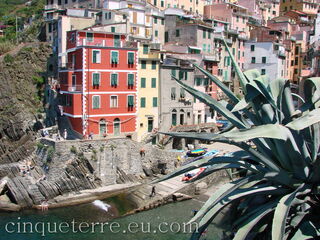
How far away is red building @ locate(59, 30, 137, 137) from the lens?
36.6m

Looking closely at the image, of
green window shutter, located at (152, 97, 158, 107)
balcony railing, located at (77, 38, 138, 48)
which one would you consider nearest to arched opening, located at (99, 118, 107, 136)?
green window shutter, located at (152, 97, 158, 107)

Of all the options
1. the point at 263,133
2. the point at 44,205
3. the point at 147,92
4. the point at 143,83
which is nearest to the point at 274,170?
the point at 263,133

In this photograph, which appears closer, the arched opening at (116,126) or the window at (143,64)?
the arched opening at (116,126)

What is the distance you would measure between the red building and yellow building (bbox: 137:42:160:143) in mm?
875

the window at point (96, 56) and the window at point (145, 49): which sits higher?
the window at point (145, 49)

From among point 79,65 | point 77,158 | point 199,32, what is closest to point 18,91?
point 79,65

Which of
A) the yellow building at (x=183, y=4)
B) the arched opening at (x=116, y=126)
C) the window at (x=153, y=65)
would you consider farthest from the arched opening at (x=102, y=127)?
the yellow building at (x=183, y=4)

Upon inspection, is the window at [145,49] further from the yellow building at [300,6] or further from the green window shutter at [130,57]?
the yellow building at [300,6]

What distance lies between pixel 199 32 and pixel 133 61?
1716 cm

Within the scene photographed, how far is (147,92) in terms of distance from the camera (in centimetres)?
4078

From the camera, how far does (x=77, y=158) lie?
34.4 meters

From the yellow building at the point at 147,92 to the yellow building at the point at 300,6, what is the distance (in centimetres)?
6289

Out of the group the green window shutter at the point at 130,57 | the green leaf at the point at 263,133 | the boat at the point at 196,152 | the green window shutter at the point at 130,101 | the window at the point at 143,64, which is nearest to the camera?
the green leaf at the point at 263,133

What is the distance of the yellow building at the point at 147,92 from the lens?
132 feet
